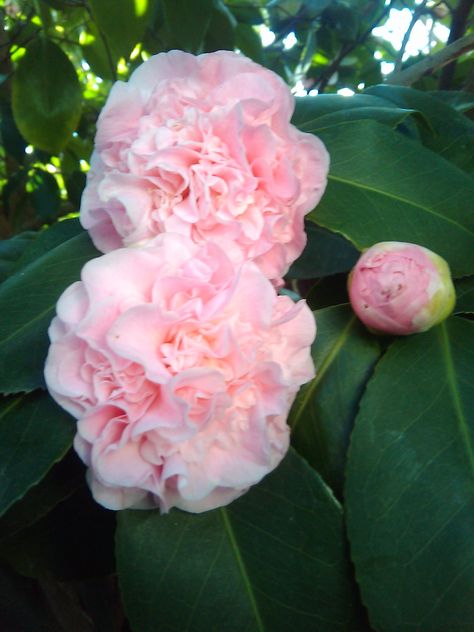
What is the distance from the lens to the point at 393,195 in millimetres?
551

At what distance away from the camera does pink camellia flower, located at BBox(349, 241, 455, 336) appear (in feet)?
1.53

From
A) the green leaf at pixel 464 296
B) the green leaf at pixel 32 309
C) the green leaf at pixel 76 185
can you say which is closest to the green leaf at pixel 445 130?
the green leaf at pixel 464 296

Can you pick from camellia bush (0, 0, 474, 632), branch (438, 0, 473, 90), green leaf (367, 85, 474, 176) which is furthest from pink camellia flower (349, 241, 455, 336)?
branch (438, 0, 473, 90)

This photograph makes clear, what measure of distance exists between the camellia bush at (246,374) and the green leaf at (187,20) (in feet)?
0.93

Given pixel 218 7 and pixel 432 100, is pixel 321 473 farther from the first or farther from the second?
pixel 218 7

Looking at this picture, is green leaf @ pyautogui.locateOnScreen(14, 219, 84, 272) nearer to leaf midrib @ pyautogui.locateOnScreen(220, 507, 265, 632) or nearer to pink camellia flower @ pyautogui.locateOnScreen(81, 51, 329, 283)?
pink camellia flower @ pyautogui.locateOnScreen(81, 51, 329, 283)

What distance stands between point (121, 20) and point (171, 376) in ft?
1.97

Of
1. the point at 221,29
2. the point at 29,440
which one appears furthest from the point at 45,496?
the point at 221,29

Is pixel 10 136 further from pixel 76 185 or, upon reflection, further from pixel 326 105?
pixel 326 105

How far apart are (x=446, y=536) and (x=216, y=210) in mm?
273

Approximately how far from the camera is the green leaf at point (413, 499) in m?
0.42

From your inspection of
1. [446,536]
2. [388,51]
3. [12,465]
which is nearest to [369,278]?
[446,536]

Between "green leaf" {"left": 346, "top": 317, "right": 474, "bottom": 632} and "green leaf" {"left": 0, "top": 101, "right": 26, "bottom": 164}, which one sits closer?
"green leaf" {"left": 346, "top": 317, "right": 474, "bottom": 632}

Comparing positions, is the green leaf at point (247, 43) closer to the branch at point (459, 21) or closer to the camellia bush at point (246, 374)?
the branch at point (459, 21)
